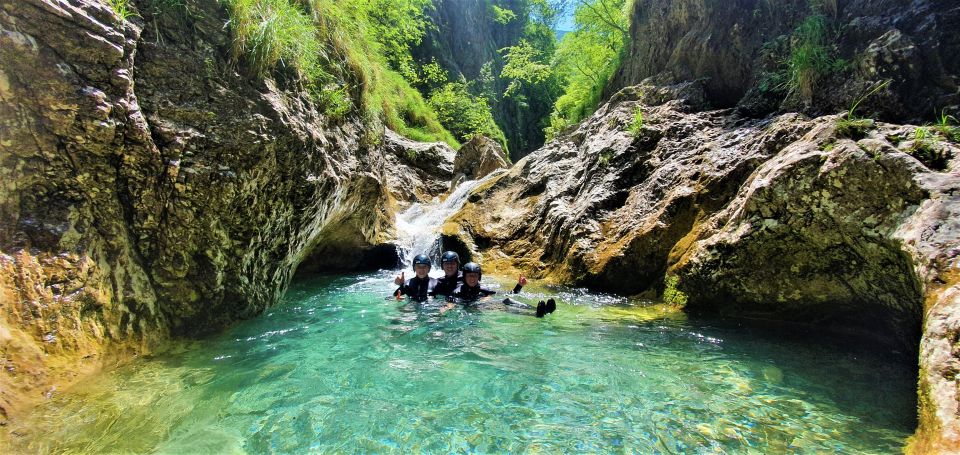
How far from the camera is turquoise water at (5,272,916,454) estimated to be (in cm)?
257

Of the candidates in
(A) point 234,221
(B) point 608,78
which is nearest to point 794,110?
(B) point 608,78

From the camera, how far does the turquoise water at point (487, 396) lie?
2.57m

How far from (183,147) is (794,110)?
796 cm

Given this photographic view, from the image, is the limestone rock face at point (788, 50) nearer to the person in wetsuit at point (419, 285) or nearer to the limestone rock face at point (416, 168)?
the person in wetsuit at point (419, 285)

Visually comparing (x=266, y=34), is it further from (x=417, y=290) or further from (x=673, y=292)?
(x=673, y=292)

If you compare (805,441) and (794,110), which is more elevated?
(794,110)

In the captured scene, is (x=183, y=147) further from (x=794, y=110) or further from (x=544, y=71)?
(x=544, y=71)

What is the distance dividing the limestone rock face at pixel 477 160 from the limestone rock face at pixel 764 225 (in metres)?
6.32

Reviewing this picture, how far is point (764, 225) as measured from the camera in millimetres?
4832

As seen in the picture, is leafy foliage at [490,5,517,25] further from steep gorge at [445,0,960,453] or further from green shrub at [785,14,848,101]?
green shrub at [785,14,848,101]

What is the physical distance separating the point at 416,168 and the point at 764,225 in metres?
13.6

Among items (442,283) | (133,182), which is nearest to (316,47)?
(133,182)

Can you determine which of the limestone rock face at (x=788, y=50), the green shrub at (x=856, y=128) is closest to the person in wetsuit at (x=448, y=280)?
the green shrub at (x=856, y=128)

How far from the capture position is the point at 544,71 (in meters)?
21.6
